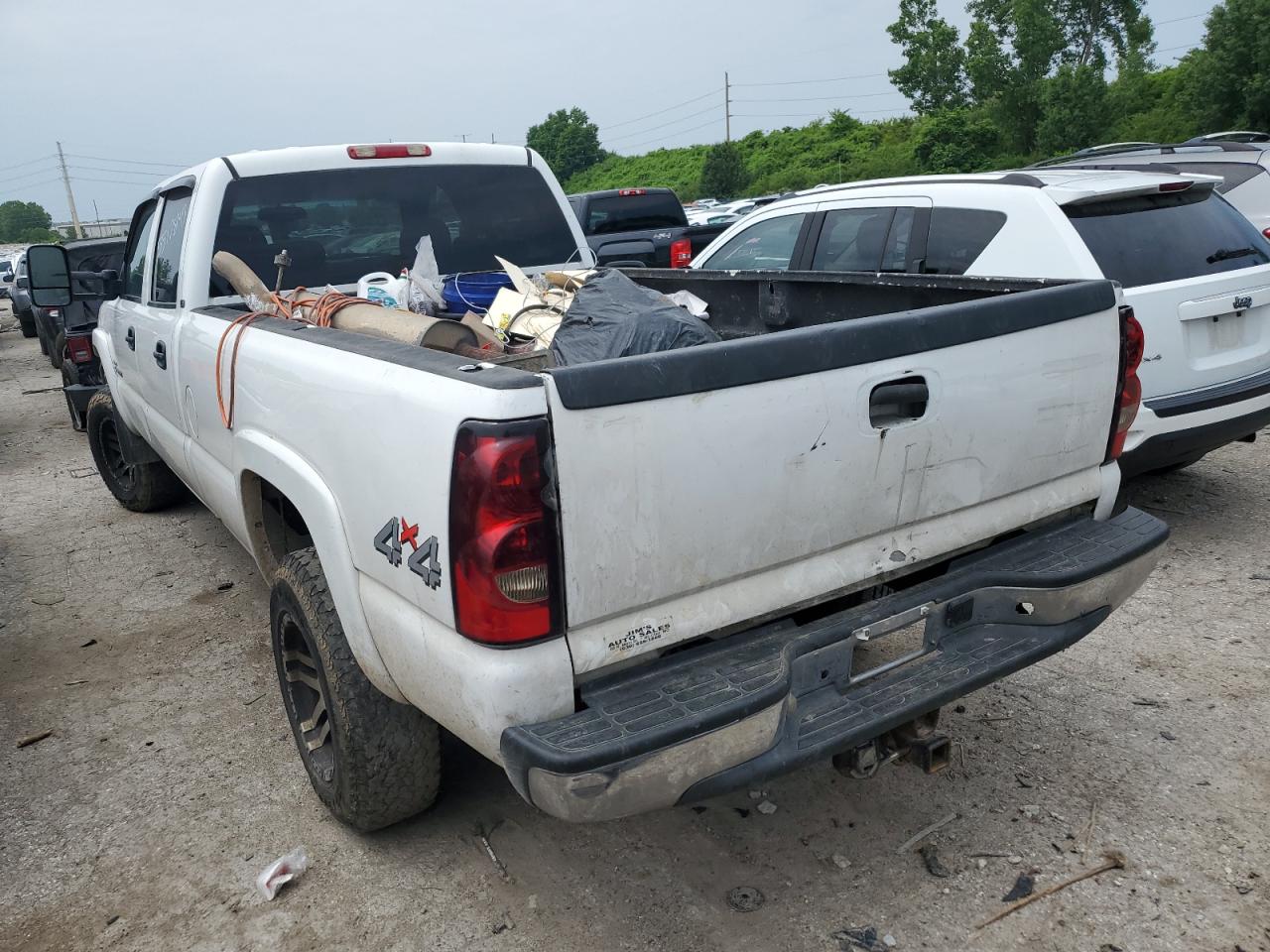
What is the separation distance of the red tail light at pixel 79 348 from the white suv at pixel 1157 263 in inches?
267

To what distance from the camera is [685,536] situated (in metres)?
2.12

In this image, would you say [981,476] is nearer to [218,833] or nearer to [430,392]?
[430,392]

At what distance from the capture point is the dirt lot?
2.52 meters

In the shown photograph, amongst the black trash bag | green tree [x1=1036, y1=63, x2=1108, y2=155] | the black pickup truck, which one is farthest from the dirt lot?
green tree [x1=1036, y1=63, x2=1108, y2=155]

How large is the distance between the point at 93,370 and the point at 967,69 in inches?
1416

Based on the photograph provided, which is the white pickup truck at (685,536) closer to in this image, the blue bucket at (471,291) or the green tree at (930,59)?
the blue bucket at (471,291)

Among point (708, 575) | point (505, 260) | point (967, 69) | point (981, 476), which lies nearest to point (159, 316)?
point (505, 260)

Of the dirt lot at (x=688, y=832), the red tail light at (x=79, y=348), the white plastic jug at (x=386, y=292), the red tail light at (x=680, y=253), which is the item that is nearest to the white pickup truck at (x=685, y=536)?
the dirt lot at (x=688, y=832)

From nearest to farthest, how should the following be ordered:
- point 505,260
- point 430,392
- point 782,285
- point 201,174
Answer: point 430,392, point 782,285, point 201,174, point 505,260

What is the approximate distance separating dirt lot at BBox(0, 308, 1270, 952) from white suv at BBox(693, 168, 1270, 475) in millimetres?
849

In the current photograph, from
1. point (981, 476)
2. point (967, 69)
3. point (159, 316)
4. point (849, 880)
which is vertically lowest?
point (849, 880)

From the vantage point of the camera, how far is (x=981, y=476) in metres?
2.56

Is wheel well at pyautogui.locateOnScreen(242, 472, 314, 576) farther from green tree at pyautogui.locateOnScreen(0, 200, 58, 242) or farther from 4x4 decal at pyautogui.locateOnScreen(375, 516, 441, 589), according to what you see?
green tree at pyautogui.locateOnScreen(0, 200, 58, 242)

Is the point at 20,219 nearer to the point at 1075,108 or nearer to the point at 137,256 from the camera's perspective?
the point at 1075,108
